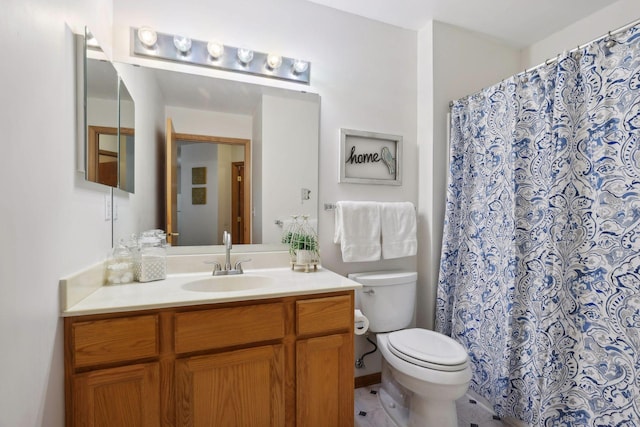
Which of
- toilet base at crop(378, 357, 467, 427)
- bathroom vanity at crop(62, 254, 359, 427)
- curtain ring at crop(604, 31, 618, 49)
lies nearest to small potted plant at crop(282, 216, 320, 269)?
bathroom vanity at crop(62, 254, 359, 427)

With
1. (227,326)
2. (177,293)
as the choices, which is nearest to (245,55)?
(177,293)

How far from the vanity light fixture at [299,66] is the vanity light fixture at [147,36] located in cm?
76

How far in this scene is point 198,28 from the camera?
1.65 metres

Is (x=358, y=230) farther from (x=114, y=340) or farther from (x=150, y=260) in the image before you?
(x=114, y=340)

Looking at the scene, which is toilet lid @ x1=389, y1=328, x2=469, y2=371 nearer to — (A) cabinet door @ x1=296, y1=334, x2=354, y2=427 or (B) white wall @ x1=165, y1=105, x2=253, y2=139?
(A) cabinet door @ x1=296, y1=334, x2=354, y2=427

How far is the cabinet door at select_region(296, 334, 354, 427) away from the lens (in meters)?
1.32

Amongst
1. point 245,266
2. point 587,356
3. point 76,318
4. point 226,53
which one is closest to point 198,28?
point 226,53

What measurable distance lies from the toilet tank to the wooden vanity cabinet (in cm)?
45

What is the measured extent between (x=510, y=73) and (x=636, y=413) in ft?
7.42

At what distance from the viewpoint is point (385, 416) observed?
1.74 metres

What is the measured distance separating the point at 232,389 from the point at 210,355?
0.58 ft

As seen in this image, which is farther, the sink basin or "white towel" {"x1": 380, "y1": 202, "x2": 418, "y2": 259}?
"white towel" {"x1": 380, "y1": 202, "x2": 418, "y2": 259}

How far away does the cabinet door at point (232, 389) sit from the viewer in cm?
115

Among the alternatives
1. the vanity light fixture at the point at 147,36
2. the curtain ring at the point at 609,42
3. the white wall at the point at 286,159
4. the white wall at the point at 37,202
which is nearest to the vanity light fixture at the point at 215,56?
the vanity light fixture at the point at 147,36
